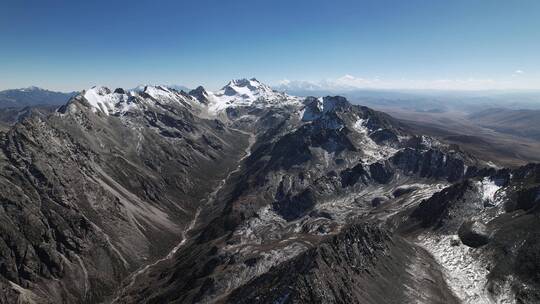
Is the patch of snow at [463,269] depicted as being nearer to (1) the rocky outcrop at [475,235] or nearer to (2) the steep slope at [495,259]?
(2) the steep slope at [495,259]

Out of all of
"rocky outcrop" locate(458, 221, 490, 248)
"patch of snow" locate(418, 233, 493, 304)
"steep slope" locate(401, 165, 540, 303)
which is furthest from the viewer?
"rocky outcrop" locate(458, 221, 490, 248)

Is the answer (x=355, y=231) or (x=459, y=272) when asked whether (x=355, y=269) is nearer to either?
(x=355, y=231)

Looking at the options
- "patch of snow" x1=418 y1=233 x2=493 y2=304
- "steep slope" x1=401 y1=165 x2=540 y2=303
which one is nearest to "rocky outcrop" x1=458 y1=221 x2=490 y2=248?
"steep slope" x1=401 y1=165 x2=540 y2=303

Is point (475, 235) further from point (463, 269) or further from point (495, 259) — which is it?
point (463, 269)

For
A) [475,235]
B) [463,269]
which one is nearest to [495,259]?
[463,269]

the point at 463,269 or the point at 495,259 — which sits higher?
the point at 495,259

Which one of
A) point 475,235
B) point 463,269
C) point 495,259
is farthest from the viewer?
point 475,235

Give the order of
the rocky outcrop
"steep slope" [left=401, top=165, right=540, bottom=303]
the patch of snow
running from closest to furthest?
"steep slope" [left=401, top=165, right=540, bottom=303]
the patch of snow
the rocky outcrop

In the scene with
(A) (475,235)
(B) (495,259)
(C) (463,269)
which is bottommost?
(C) (463,269)

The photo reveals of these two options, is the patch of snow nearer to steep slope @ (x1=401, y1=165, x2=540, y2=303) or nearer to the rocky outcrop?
steep slope @ (x1=401, y1=165, x2=540, y2=303)

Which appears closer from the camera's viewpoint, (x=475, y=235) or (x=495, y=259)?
(x=495, y=259)

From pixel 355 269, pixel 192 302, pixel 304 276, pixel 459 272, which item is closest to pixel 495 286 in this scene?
pixel 459 272
